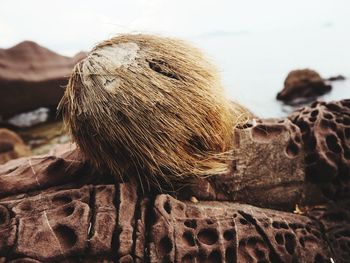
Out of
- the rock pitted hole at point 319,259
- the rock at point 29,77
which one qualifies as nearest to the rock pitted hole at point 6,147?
the rock at point 29,77

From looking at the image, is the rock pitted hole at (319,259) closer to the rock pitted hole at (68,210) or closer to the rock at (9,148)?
the rock pitted hole at (68,210)

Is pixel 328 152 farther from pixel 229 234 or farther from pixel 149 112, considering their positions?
pixel 149 112

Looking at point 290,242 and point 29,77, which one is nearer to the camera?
point 290,242

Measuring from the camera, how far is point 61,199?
5.90 ft

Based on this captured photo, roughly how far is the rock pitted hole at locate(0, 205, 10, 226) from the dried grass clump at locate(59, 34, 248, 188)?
450mm

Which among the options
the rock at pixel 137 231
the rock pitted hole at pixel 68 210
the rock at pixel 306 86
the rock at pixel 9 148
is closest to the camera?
the rock at pixel 137 231

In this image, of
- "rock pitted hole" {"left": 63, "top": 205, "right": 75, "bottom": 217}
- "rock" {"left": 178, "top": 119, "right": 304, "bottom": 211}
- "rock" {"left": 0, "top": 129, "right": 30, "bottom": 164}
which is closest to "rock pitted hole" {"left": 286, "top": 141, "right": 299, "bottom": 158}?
"rock" {"left": 178, "top": 119, "right": 304, "bottom": 211}

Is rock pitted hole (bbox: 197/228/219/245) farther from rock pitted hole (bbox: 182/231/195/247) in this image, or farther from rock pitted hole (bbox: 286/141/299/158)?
rock pitted hole (bbox: 286/141/299/158)

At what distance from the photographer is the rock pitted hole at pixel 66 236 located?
162cm

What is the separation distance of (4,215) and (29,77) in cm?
423

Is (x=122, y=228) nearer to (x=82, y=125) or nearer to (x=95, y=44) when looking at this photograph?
(x=82, y=125)

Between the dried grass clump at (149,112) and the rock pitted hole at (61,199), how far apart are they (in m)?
0.24

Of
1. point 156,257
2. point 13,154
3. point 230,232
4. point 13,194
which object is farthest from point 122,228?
point 13,154

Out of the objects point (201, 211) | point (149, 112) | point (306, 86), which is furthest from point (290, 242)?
point (306, 86)
